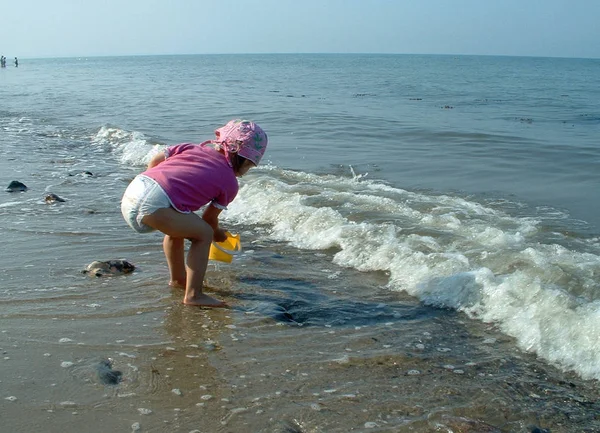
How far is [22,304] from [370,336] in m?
2.26

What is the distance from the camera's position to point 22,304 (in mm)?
4238

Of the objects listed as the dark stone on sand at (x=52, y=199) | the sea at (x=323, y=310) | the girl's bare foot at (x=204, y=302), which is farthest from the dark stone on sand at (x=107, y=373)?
the dark stone on sand at (x=52, y=199)

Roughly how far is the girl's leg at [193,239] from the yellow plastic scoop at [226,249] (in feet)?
1.42

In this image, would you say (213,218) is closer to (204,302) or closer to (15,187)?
(204,302)

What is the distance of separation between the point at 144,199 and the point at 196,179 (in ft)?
1.17

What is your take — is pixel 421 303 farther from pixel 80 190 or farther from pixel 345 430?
pixel 80 190

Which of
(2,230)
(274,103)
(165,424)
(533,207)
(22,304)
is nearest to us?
(165,424)

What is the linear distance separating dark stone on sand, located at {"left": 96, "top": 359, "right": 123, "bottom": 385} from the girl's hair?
157 cm

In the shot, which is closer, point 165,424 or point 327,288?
point 165,424

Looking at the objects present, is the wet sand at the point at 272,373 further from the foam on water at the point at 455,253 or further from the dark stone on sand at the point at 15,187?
the dark stone on sand at the point at 15,187

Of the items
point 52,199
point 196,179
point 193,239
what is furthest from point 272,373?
point 52,199

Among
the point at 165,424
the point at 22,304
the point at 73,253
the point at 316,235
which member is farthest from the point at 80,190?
the point at 165,424

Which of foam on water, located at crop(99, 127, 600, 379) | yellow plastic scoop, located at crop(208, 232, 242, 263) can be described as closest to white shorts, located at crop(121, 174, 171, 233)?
yellow plastic scoop, located at crop(208, 232, 242, 263)

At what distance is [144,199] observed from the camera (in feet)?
13.7
